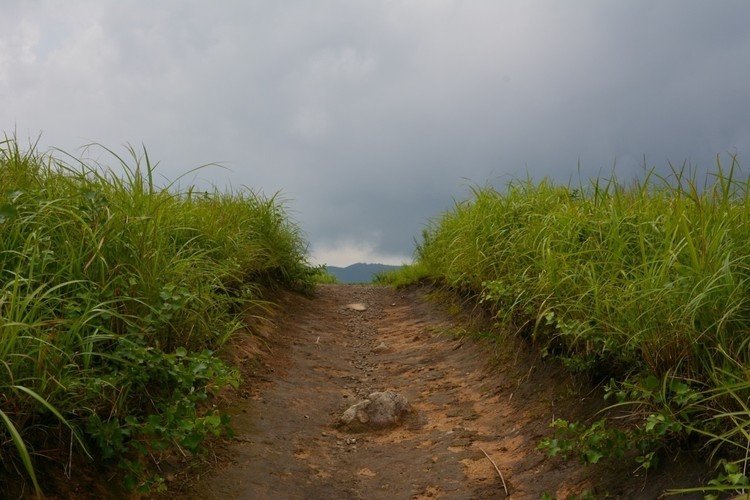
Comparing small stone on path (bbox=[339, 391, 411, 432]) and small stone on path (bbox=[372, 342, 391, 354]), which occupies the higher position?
small stone on path (bbox=[372, 342, 391, 354])

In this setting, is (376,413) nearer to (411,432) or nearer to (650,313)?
(411,432)

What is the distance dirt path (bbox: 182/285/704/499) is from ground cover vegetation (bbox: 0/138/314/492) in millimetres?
406

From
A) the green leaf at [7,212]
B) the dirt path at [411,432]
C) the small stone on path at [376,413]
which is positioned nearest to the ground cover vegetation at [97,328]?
the green leaf at [7,212]

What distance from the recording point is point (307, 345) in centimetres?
638

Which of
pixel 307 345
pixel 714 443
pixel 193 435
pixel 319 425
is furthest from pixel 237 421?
pixel 714 443

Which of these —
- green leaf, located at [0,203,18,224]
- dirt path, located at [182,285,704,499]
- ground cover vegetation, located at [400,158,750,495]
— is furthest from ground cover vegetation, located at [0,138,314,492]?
ground cover vegetation, located at [400,158,750,495]

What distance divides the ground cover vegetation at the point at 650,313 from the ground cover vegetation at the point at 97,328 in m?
1.91

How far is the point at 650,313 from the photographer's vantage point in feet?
10.3

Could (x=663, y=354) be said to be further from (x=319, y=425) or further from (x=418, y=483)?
(x=319, y=425)

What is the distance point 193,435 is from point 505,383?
8.10ft

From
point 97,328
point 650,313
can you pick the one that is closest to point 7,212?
point 97,328

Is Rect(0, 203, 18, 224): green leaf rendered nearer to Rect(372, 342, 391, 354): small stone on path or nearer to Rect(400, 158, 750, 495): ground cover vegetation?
Rect(400, 158, 750, 495): ground cover vegetation

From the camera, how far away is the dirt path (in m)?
3.33

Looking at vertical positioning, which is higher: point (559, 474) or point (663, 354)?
point (663, 354)
